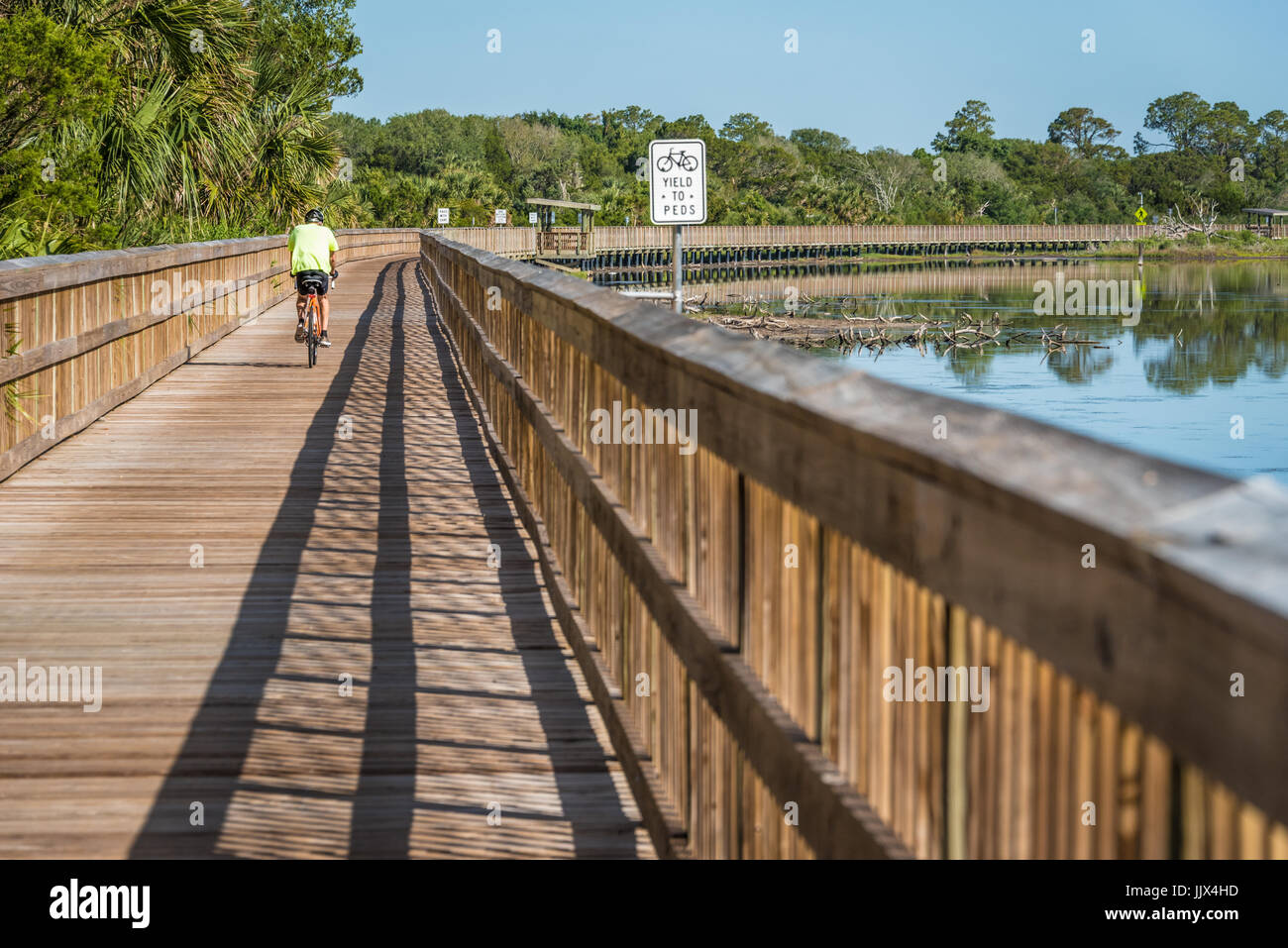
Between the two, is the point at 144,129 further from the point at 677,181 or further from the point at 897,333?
the point at 897,333

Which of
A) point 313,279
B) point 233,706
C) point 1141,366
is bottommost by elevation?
point 1141,366

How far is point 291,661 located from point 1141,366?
55267 millimetres

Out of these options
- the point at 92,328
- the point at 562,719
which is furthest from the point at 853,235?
the point at 562,719

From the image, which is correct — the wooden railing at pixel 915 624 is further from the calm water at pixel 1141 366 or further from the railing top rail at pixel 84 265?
the calm water at pixel 1141 366

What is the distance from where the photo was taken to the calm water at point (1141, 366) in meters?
41.2

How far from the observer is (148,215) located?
2492cm

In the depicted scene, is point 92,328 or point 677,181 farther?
point 677,181

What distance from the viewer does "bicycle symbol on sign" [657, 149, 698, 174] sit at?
2289 cm

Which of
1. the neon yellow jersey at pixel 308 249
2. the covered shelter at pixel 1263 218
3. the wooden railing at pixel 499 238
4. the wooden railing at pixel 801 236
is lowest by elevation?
the neon yellow jersey at pixel 308 249

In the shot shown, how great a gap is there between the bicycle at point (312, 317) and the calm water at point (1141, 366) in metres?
6.61

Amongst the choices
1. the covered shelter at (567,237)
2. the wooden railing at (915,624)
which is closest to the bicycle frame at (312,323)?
the wooden railing at (915,624)

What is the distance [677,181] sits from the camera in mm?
22969

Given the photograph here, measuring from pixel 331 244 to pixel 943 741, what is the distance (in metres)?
17.1
